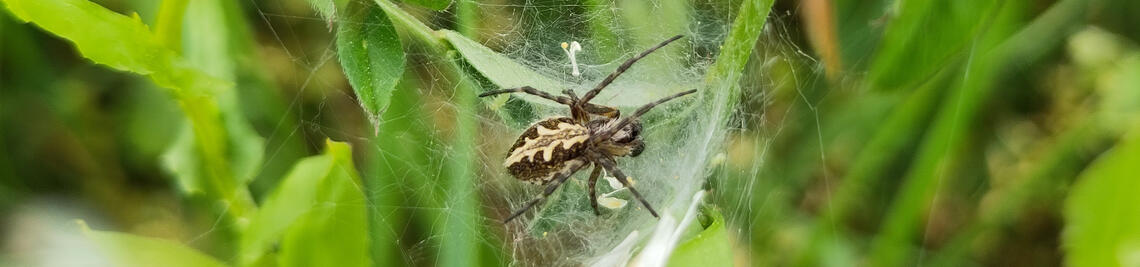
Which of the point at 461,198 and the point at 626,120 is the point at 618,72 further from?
the point at 461,198

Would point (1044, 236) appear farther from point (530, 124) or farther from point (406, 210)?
point (406, 210)

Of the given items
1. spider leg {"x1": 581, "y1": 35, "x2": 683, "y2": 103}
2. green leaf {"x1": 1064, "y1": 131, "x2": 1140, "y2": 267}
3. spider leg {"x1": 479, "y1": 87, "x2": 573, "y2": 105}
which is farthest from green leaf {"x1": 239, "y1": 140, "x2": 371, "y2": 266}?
green leaf {"x1": 1064, "y1": 131, "x2": 1140, "y2": 267}

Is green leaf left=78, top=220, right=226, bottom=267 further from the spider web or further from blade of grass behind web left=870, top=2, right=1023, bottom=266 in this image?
blade of grass behind web left=870, top=2, right=1023, bottom=266

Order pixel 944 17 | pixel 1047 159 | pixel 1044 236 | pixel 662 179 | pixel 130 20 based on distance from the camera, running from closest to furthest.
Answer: pixel 130 20
pixel 944 17
pixel 662 179
pixel 1047 159
pixel 1044 236

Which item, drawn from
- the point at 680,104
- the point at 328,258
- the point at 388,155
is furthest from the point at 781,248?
the point at 328,258

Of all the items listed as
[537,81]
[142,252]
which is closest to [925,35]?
[537,81]

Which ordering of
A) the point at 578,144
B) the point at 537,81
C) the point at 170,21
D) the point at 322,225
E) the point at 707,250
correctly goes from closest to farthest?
the point at 707,250, the point at 170,21, the point at 322,225, the point at 537,81, the point at 578,144

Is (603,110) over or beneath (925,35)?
beneath
